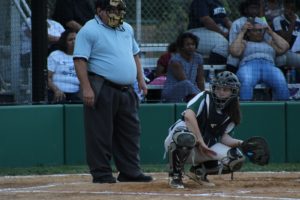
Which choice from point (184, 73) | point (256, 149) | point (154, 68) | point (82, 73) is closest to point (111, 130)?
point (82, 73)

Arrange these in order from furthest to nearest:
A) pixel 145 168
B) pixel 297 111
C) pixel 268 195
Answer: pixel 297 111
pixel 145 168
pixel 268 195

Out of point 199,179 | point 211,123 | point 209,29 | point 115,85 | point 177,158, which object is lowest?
point 199,179

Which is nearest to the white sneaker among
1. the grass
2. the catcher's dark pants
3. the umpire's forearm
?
the catcher's dark pants

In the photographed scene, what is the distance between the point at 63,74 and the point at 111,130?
3.05 m

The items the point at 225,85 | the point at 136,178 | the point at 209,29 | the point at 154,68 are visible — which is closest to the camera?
the point at 225,85

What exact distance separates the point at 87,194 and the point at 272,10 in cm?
660

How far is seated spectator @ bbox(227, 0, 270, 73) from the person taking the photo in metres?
12.3

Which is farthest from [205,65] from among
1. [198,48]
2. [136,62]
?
[136,62]

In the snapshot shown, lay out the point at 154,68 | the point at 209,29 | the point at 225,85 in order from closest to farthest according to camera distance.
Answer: the point at 225,85 < the point at 154,68 < the point at 209,29

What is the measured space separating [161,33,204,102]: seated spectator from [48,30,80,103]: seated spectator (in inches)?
46.3

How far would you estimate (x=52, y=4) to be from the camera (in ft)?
42.3

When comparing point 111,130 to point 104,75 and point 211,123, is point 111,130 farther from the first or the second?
point 211,123

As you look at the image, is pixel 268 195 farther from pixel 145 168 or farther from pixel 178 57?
pixel 178 57

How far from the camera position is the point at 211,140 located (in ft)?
27.5
